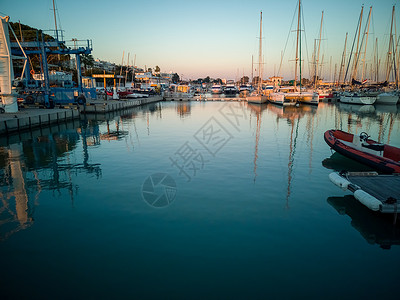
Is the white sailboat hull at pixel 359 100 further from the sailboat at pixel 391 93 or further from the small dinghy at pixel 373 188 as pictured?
the small dinghy at pixel 373 188

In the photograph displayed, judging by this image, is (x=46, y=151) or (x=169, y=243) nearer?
(x=169, y=243)

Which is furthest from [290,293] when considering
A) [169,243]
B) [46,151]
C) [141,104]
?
[141,104]

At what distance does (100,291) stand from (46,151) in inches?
573

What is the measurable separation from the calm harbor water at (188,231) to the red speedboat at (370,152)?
825 millimetres

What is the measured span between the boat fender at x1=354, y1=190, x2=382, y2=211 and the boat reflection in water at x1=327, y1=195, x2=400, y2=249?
68 cm

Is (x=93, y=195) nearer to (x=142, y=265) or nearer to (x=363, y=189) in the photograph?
(x=142, y=265)

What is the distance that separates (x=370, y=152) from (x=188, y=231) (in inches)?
445

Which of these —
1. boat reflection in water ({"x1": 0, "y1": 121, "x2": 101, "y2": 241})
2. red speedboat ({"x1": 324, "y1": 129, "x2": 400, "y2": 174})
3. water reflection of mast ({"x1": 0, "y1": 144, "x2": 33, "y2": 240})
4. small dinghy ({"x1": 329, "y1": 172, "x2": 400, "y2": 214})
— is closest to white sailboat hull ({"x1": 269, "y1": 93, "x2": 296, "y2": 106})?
red speedboat ({"x1": 324, "y1": 129, "x2": 400, "y2": 174})

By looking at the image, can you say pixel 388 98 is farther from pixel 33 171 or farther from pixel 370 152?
pixel 33 171

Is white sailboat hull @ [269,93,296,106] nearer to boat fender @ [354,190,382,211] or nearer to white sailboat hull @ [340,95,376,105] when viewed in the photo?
white sailboat hull @ [340,95,376,105]

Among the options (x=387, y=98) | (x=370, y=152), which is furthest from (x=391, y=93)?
(x=370, y=152)

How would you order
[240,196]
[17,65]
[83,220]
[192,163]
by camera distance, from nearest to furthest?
[83,220], [240,196], [192,163], [17,65]

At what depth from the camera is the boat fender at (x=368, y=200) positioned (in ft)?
26.4

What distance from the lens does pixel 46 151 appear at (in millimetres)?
17500
